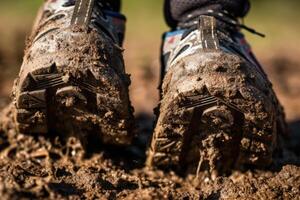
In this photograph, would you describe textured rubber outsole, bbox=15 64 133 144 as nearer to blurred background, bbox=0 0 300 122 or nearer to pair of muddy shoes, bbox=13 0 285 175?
pair of muddy shoes, bbox=13 0 285 175

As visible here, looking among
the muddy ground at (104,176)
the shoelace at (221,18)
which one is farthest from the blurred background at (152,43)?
the shoelace at (221,18)

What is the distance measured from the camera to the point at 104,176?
179 cm

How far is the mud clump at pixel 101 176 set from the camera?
5.17 feet

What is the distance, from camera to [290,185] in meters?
1.74

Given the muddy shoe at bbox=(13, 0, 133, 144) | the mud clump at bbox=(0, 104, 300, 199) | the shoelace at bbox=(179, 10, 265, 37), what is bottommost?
the mud clump at bbox=(0, 104, 300, 199)

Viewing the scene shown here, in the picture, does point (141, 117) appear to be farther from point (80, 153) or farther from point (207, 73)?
point (207, 73)

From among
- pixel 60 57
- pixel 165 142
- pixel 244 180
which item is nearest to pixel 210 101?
pixel 165 142

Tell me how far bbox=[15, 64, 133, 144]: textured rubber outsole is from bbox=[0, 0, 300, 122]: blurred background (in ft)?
3.06

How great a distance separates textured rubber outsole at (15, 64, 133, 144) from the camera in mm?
1657

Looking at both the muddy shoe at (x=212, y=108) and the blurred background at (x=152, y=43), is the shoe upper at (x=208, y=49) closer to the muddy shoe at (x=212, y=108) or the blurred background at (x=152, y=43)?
the muddy shoe at (x=212, y=108)

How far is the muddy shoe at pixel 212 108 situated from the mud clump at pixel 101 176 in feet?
0.22

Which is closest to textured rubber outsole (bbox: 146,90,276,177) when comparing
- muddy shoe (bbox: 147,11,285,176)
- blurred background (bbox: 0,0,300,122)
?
muddy shoe (bbox: 147,11,285,176)

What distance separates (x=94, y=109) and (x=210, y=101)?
1.17ft

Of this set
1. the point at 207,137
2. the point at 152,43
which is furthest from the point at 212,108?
the point at 152,43
